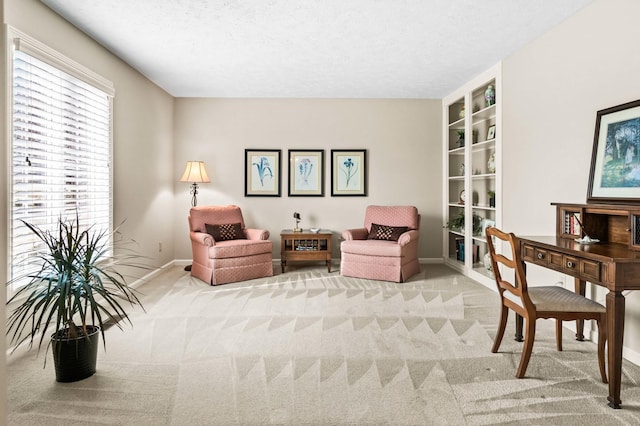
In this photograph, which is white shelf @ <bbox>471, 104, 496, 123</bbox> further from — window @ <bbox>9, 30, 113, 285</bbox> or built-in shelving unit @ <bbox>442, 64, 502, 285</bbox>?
window @ <bbox>9, 30, 113, 285</bbox>

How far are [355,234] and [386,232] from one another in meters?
0.41

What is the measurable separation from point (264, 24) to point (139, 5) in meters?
0.97

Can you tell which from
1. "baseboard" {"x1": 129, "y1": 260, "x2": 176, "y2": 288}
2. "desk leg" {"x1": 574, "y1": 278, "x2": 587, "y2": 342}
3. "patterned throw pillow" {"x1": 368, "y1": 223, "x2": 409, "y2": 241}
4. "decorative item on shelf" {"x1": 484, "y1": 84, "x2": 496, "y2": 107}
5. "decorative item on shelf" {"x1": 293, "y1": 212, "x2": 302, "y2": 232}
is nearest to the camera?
"desk leg" {"x1": 574, "y1": 278, "x2": 587, "y2": 342}

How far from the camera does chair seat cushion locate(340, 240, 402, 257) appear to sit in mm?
4676

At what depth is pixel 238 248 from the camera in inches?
186

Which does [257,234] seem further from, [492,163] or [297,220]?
[492,163]

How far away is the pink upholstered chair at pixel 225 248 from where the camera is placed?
4.61 m

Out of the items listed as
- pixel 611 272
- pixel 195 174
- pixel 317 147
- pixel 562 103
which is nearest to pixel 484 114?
pixel 562 103

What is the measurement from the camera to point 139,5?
2.97 metres

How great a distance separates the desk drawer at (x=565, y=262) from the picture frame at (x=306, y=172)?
11.7 feet

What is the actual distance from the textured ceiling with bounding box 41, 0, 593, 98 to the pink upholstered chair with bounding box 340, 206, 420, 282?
1.78 meters

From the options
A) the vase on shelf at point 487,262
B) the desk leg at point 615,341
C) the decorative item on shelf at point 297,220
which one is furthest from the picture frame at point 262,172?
the desk leg at point 615,341

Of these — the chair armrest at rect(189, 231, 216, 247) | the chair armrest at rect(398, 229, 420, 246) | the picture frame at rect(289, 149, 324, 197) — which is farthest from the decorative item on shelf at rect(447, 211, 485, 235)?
the chair armrest at rect(189, 231, 216, 247)

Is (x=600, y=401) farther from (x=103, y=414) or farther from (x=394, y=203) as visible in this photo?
(x=394, y=203)
